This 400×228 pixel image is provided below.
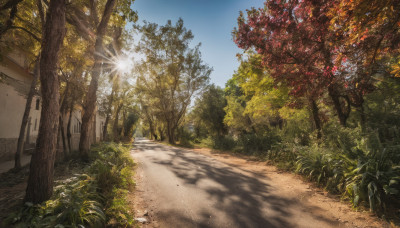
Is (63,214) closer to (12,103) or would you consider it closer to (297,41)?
(297,41)

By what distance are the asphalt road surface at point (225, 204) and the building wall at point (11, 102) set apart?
8.96 meters

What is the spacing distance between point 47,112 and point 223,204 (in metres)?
4.35

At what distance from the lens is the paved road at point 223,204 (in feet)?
11.2

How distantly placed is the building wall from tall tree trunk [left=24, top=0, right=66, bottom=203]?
315 inches

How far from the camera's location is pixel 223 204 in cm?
412

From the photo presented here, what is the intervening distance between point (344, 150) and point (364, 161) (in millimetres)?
751

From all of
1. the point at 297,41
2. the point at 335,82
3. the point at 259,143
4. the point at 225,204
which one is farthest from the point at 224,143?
the point at 225,204

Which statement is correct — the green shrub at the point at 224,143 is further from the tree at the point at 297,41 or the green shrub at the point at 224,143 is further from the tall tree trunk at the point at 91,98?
the tall tree trunk at the point at 91,98

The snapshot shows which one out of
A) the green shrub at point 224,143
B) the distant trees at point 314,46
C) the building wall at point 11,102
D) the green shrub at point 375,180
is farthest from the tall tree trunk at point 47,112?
the green shrub at point 224,143

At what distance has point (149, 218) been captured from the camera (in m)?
3.62

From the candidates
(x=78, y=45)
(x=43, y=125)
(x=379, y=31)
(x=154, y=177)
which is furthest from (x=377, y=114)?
(x=78, y=45)

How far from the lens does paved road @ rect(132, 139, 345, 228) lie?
340cm

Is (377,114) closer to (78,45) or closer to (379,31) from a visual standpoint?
(379,31)

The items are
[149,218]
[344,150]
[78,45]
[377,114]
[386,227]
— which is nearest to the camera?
[386,227]
